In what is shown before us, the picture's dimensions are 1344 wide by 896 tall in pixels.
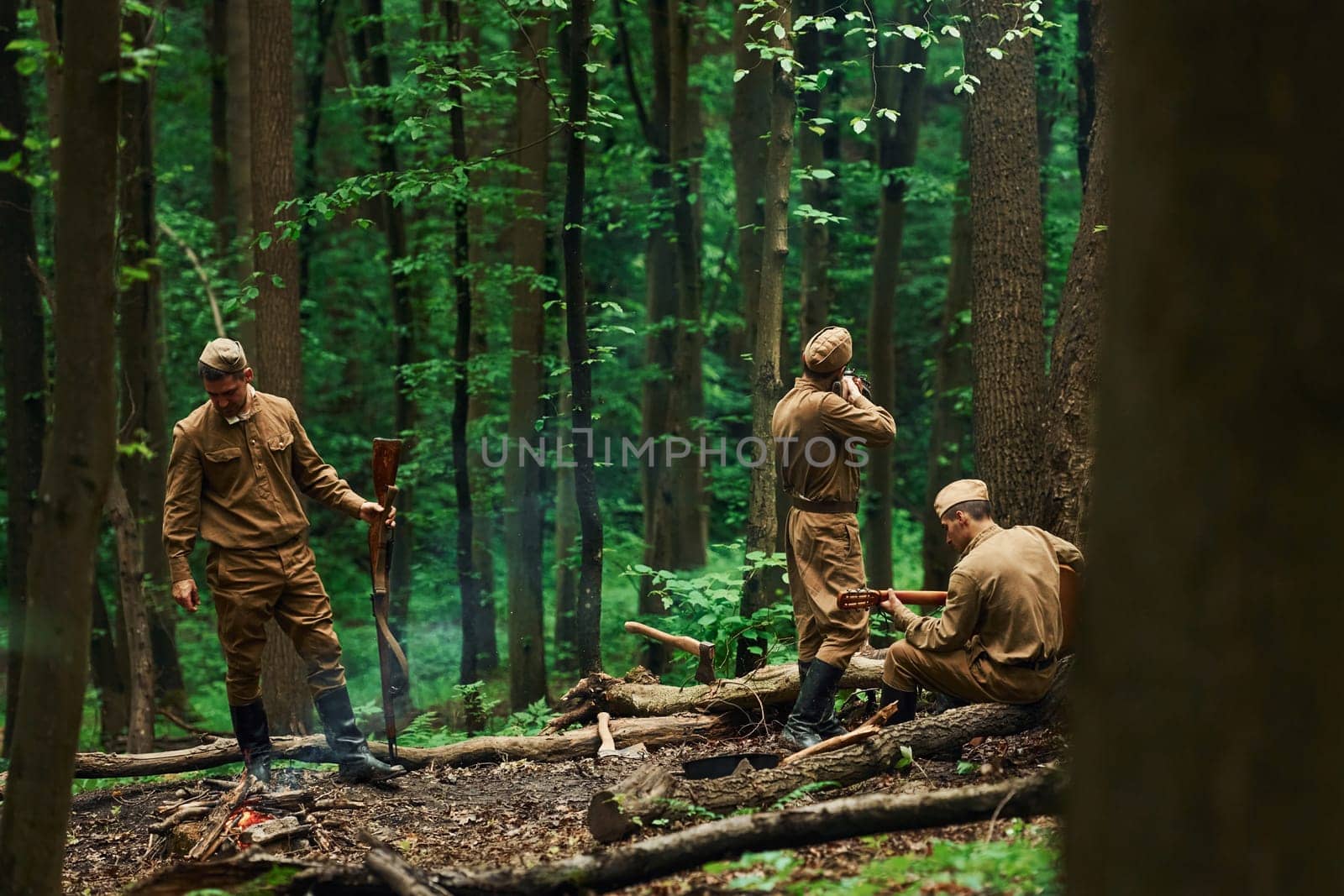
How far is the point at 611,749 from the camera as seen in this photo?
771 cm

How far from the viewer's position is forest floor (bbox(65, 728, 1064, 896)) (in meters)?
4.70

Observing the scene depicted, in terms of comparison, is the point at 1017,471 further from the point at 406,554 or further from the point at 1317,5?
the point at 406,554

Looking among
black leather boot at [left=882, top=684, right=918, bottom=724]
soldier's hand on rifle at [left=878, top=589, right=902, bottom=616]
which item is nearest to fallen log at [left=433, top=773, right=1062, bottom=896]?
soldier's hand on rifle at [left=878, top=589, right=902, bottom=616]

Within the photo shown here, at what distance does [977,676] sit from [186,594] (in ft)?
14.7

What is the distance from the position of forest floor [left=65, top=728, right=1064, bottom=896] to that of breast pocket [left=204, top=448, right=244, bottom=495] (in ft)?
6.53

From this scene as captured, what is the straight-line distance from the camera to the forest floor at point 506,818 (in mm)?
4699

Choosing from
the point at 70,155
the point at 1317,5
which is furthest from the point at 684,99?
Result: the point at 1317,5

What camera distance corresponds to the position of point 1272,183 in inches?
80.0

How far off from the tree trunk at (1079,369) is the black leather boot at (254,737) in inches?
205

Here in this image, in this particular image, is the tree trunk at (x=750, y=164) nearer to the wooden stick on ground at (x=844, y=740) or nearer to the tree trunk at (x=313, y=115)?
the wooden stick on ground at (x=844, y=740)

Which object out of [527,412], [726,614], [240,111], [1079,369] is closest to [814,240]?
[527,412]

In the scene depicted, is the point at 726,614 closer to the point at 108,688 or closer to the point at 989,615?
the point at 989,615

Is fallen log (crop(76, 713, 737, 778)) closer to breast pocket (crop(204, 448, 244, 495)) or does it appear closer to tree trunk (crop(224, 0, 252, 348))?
breast pocket (crop(204, 448, 244, 495))

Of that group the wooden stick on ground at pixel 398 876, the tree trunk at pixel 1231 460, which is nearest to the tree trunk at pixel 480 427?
the wooden stick on ground at pixel 398 876
